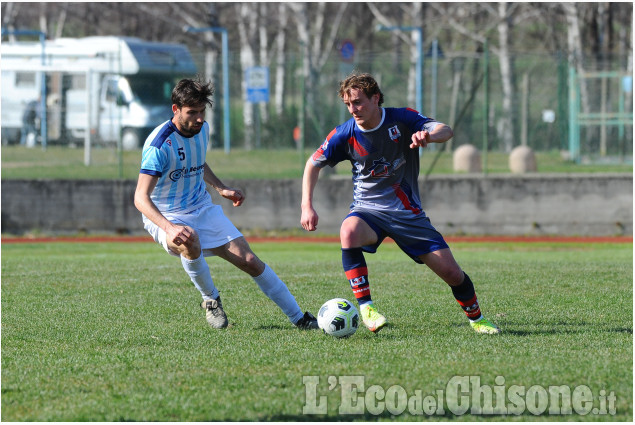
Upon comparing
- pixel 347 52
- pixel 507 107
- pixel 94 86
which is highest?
pixel 347 52


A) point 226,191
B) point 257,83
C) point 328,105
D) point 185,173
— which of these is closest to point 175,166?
point 185,173

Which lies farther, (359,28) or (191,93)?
(359,28)

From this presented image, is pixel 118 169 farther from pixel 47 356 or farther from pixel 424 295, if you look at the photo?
pixel 47 356

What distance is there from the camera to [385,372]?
18.0 feet

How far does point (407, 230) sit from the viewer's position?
693 cm

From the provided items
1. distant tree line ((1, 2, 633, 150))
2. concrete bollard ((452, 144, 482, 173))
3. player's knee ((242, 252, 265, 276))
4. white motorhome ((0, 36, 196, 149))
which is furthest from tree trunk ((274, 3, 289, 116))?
player's knee ((242, 252, 265, 276))

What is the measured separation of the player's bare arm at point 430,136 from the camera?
6.44 meters

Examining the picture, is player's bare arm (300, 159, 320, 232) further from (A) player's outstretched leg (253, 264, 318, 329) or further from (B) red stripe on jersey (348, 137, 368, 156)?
(A) player's outstretched leg (253, 264, 318, 329)

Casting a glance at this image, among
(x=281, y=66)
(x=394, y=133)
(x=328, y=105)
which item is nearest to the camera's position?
(x=394, y=133)

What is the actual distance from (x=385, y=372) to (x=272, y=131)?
16.1m

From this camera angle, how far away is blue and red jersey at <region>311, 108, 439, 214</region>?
22.7 feet

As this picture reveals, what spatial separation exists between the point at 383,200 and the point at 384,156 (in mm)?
322

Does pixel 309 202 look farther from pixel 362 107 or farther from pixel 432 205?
pixel 432 205

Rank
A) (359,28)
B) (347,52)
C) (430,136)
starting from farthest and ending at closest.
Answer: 1. (359,28)
2. (347,52)
3. (430,136)
